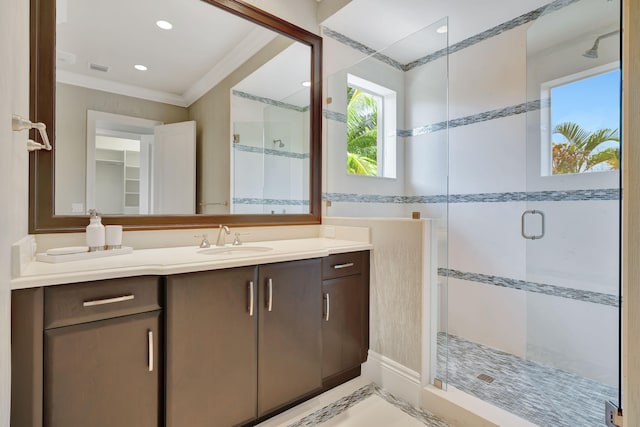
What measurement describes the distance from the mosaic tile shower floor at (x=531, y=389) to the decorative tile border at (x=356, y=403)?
0.29 m

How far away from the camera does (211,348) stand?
4.29ft

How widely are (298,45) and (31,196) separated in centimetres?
193

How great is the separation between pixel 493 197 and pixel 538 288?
0.70m

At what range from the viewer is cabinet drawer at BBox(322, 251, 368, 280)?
5.74 ft

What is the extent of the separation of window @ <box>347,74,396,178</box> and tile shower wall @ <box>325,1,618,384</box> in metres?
0.13

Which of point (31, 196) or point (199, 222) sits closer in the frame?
point (31, 196)

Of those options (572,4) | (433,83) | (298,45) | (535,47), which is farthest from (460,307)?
(298,45)

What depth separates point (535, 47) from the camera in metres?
2.13

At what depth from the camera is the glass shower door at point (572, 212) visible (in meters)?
1.73

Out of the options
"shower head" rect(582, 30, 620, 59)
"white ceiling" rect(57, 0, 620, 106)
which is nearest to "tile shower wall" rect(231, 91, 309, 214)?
"white ceiling" rect(57, 0, 620, 106)

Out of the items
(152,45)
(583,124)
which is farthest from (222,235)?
(583,124)

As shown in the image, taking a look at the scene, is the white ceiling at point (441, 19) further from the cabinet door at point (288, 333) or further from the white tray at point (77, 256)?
the white tray at point (77, 256)

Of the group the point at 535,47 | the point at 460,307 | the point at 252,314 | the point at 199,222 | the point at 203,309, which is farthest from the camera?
the point at 460,307

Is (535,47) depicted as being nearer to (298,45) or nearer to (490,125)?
(490,125)
